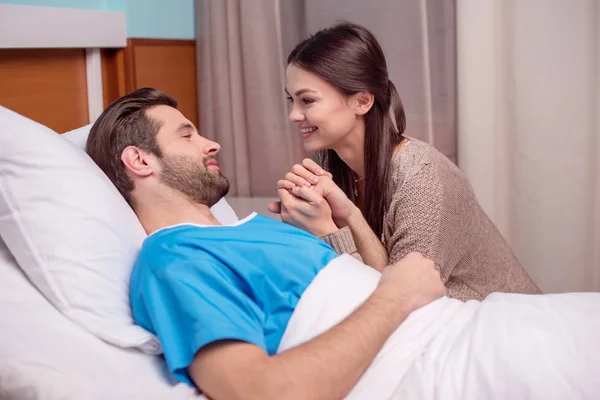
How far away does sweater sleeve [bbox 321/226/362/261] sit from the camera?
1.54 meters

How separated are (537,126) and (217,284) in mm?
1400

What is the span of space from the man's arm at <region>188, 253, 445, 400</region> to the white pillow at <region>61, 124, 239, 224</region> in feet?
2.00

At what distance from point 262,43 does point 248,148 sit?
0.39 metres

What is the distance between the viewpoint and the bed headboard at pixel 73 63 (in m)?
1.95

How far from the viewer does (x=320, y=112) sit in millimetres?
1781

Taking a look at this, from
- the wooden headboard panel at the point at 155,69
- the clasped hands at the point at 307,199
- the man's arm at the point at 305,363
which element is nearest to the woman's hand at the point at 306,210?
the clasped hands at the point at 307,199

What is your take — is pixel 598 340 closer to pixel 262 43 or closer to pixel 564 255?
pixel 564 255

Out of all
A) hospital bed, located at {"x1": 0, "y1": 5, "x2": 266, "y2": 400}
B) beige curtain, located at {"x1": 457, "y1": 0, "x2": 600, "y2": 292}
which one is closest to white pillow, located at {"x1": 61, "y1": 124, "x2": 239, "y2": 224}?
hospital bed, located at {"x1": 0, "y1": 5, "x2": 266, "y2": 400}

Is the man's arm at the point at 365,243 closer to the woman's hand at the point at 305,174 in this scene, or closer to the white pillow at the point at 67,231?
the woman's hand at the point at 305,174

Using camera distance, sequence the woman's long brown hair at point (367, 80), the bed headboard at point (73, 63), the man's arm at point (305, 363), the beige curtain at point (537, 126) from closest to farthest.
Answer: the man's arm at point (305, 363), the woman's long brown hair at point (367, 80), the bed headboard at point (73, 63), the beige curtain at point (537, 126)

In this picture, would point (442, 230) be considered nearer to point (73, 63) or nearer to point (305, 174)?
point (305, 174)

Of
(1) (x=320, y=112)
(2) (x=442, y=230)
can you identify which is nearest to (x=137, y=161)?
(1) (x=320, y=112)

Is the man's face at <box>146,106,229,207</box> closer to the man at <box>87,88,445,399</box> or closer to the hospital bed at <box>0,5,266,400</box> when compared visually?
the man at <box>87,88,445,399</box>

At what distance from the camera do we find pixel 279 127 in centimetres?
263
